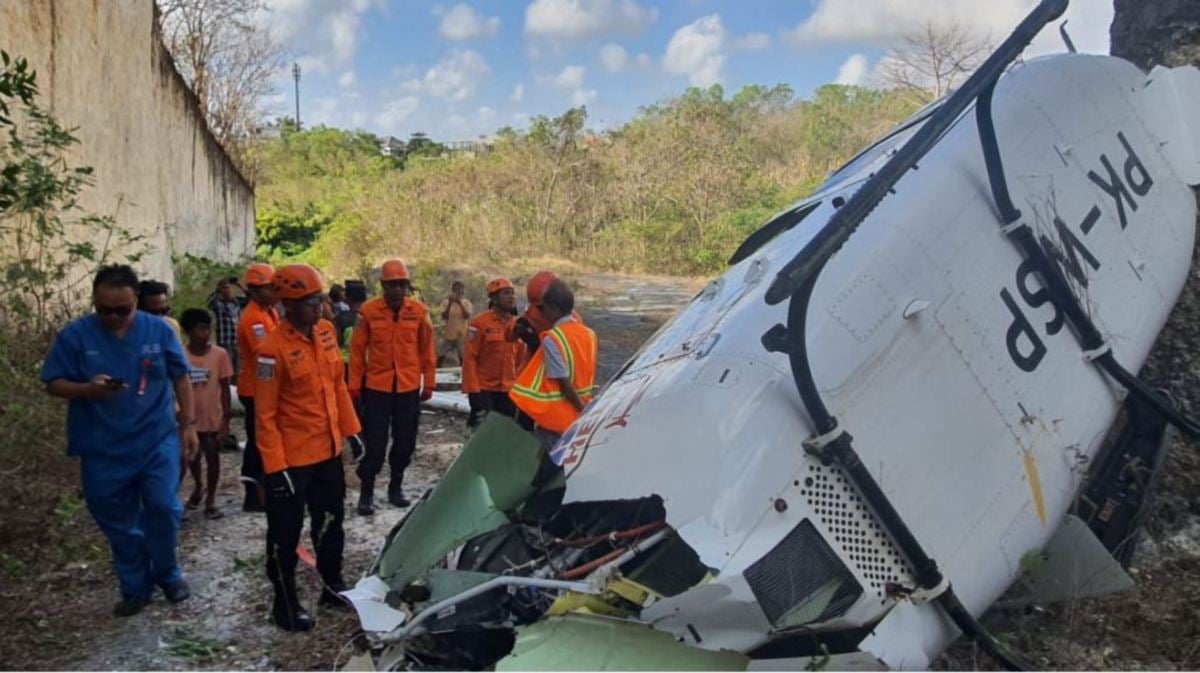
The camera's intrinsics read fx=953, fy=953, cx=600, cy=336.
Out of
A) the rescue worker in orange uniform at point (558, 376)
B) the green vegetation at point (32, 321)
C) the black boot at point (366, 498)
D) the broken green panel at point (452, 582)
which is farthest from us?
the black boot at point (366, 498)

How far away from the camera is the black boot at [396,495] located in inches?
243

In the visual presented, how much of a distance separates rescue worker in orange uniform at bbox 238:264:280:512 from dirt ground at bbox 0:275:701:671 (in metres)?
0.24

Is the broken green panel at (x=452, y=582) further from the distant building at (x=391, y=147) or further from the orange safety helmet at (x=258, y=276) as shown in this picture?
the distant building at (x=391, y=147)

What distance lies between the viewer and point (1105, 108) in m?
3.94

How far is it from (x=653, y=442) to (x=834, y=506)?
582 millimetres

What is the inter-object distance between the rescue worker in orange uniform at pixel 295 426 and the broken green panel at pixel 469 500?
105 cm

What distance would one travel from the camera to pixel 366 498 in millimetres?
5977

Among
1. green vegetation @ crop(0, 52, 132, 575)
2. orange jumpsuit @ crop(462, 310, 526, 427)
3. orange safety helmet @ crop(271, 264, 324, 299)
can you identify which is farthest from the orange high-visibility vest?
green vegetation @ crop(0, 52, 132, 575)

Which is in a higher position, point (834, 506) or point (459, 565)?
point (834, 506)

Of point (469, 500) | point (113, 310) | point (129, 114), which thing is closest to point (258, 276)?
point (113, 310)

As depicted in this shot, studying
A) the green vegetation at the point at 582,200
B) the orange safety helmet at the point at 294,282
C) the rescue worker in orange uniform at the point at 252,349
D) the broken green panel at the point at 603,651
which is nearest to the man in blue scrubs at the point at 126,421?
the orange safety helmet at the point at 294,282

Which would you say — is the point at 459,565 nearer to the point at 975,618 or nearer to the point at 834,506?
the point at 834,506

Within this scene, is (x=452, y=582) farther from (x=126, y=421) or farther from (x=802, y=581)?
(x=126, y=421)

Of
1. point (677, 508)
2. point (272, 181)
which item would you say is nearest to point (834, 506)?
point (677, 508)
